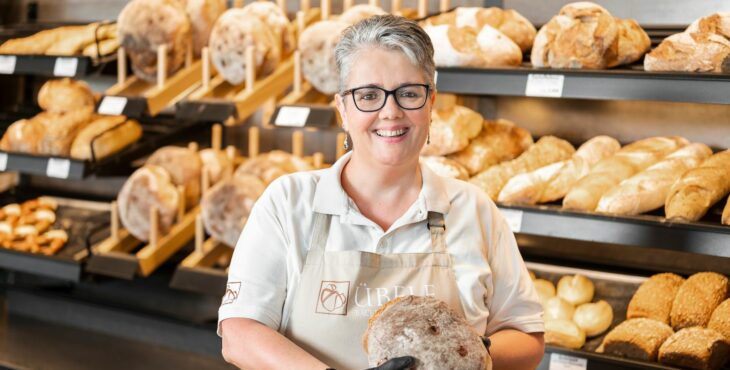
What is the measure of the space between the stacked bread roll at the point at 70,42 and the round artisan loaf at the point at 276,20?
2.32 feet

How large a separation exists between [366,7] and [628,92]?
1229mm

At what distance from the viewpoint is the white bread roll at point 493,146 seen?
3.06 metres

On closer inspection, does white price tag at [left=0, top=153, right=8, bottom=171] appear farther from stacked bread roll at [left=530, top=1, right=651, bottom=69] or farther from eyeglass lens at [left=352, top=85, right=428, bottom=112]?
eyeglass lens at [left=352, top=85, right=428, bottom=112]

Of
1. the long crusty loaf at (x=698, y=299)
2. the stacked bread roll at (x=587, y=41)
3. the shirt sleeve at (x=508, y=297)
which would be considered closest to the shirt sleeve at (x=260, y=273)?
the shirt sleeve at (x=508, y=297)

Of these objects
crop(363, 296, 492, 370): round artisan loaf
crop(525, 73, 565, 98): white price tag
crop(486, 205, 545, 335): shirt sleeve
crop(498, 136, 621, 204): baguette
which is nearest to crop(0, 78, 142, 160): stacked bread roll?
crop(498, 136, 621, 204): baguette

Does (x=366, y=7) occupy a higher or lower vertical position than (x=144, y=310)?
higher

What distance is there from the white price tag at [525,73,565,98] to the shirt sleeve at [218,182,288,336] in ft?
3.60

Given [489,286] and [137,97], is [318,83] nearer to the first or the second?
[137,97]

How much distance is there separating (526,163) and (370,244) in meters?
1.32

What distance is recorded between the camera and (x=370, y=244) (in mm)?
1764

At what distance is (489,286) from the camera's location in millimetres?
1816

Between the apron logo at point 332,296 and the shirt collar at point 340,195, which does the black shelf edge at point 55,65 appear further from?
the apron logo at point 332,296

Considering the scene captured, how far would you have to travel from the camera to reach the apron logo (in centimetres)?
171

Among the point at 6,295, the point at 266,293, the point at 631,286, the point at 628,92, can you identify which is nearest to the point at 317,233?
the point at 266,293
